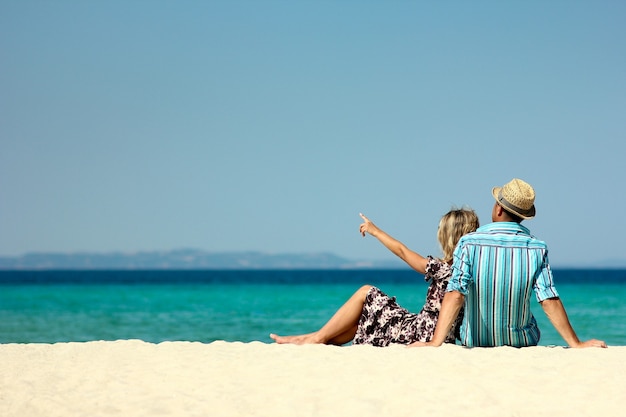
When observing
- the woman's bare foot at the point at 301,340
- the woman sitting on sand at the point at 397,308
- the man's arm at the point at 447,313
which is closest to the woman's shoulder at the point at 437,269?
the woman sitting on sand at the point at 397,308

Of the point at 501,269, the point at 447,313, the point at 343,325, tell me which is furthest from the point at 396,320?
the point at 501,269

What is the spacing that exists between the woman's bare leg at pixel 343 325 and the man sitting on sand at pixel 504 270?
0.87m

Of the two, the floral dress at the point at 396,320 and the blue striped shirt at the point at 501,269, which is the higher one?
the blue striped shirt at the point at 501,269

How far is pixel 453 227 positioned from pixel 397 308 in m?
0.92

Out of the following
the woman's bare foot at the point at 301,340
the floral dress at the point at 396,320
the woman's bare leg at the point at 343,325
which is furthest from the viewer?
the woman's bare foot at the point at 301,340

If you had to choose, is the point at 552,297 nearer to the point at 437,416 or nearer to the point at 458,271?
the point at 458,271

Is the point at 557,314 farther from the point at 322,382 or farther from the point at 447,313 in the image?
the point at 322,382

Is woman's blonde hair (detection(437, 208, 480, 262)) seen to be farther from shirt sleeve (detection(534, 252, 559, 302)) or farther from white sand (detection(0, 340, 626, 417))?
white sand (detection(0, 340, 626, 417))

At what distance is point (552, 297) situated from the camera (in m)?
6.09

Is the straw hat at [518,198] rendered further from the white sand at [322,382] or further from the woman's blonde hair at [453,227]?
the white sand at [322,382]

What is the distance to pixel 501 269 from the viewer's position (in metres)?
6.08

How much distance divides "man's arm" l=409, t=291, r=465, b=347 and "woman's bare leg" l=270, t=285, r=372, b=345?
0.87 metres

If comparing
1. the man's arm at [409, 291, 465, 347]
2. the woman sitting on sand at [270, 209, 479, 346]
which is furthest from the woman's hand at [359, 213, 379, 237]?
the man's arm at [409, 291, 465, 347]

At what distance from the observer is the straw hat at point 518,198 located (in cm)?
611
